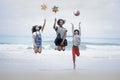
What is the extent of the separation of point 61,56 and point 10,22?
0.67 m

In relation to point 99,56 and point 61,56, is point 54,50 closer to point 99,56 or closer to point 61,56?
point 61,56

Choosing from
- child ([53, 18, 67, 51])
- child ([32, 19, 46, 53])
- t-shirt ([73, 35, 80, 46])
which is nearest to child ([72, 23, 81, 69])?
t-shirt ([73, 35, 80, 46])

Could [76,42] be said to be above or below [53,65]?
above

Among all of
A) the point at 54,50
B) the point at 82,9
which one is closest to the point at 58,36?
the point at 54,50

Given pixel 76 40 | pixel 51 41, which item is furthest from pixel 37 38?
pixel 76 40

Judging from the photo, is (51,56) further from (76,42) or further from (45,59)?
(76,42)

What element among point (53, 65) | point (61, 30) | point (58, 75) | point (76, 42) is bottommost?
point (58, 75)

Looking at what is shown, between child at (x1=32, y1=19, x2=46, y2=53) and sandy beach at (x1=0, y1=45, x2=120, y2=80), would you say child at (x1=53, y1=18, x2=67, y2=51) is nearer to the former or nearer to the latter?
sandy beach at (x1=0, y1=45, x2=120, y2=80)

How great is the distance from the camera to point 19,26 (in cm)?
314

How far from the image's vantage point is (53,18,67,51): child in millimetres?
3111

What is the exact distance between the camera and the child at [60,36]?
10.2 feet

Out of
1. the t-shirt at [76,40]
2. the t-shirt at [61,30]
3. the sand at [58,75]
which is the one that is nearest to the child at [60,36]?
the t-shirt at [61,30]

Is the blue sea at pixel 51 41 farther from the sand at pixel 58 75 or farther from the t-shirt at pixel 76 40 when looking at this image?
the sand at pixel 58 75

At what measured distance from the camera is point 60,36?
3133 millimetres
